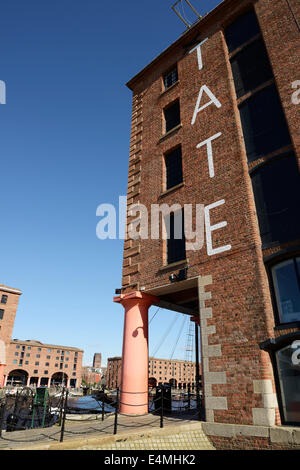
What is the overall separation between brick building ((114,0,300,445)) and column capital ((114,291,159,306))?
2.1 inches

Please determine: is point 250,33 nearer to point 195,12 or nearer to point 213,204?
point 195,12

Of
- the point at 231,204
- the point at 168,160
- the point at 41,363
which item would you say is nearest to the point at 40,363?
the point at 41,363

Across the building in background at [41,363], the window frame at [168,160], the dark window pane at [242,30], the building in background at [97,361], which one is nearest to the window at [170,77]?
the dark window pane at [242,30]

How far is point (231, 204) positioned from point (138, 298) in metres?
5.47

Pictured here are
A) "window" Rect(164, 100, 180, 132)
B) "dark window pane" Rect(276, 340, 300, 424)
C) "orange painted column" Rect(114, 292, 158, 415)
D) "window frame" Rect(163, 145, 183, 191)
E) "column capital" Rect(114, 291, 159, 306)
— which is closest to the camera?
"dark window pane" Rect(276, 340, 300, 424)

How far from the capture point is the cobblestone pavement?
22.3ft

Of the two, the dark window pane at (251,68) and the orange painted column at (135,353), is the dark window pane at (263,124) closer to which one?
the dark window pane at (251,68)

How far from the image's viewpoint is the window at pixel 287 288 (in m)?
8.29

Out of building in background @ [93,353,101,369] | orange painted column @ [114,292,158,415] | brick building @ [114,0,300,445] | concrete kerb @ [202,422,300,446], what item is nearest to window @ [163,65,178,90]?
brick building @ [114,0,300,445]

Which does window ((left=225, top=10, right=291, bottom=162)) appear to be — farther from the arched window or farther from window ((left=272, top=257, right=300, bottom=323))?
the arched window

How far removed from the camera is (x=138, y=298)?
12742 millimetres

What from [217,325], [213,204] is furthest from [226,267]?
[213,204]

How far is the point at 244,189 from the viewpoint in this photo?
10.3 meters

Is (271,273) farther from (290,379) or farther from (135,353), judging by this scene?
(135,353)
